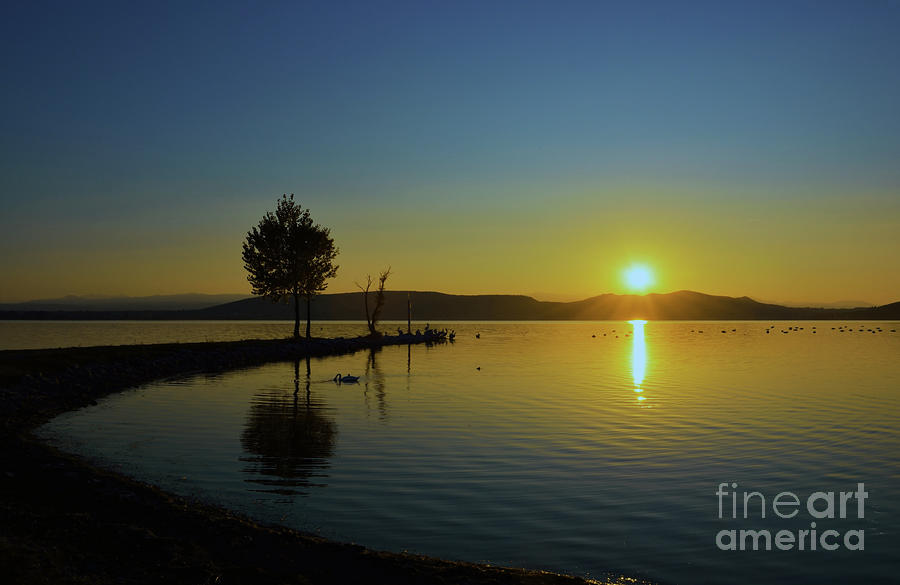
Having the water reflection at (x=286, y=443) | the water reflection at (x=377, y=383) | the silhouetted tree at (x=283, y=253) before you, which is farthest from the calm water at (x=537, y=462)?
the silhouetted tree at (x=283, y=253)

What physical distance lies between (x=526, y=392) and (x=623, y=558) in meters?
23.5

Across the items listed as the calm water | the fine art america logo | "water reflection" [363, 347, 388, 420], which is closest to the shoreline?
the calm water

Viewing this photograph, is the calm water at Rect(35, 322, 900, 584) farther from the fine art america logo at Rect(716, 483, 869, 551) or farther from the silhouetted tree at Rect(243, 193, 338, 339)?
the silhouetted tree at Rect(243, 193, 338, 339)

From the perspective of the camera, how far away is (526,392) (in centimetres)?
3400

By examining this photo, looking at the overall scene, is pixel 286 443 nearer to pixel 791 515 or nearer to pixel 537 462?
pixel 537 462

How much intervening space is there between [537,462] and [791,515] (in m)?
6.13

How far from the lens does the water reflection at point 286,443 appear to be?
50.3 ft

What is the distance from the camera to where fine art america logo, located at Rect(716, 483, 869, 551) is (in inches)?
452

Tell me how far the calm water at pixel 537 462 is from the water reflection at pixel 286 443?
0.31ft

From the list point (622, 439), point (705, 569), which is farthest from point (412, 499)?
point (622, 439)

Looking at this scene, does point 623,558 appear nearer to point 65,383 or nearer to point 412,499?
point 412,499

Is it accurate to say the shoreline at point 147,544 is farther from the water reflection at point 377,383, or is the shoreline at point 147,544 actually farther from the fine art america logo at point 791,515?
the water reflection at point 377,383

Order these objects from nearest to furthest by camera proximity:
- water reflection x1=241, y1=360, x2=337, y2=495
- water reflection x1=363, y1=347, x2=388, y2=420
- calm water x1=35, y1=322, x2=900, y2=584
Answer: calm water x1=35, y1=322, x2=900, y2=584, water reflection x1=241, y1=360, x2=337, y2=495, water reflection x1=363, y1=347, x2=388, y2=420

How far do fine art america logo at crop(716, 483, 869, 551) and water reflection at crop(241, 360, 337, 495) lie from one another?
336 inches
